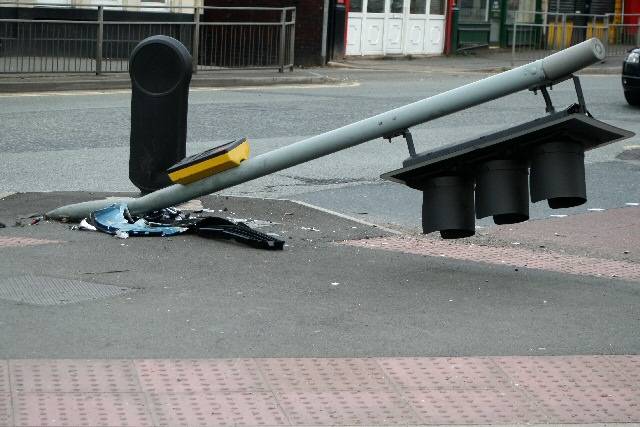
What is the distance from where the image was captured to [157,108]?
9070 mm

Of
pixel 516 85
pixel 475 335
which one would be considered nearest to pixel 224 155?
pixel 516 85

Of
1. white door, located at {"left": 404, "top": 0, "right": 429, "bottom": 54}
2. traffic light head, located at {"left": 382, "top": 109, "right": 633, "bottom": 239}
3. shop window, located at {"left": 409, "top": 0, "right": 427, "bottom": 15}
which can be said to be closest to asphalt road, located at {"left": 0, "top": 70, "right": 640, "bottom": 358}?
traffic light head, located at {"left": 382, "top": 109, "right": 633, "bottom": 239}

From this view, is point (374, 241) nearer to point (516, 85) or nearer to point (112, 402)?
point (516, 85)

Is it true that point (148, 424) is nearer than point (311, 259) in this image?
Yes

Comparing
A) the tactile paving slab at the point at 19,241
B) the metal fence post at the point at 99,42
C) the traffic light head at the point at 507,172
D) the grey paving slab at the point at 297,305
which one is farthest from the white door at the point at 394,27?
the traffic light head at the point at 507,172

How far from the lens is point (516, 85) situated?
24.3 feet

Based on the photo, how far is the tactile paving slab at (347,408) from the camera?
504cm

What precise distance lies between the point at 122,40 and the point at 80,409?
18.4 m

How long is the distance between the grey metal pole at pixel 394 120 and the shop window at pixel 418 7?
24.6 m

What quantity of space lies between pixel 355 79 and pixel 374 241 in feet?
55.1

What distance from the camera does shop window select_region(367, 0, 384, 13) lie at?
102ft

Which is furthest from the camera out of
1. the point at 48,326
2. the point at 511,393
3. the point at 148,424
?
the point at 48,326

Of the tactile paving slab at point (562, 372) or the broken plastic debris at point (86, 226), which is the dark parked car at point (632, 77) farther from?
the tactile paving slab at point (562, 372)

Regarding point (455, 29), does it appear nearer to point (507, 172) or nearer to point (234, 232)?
point (234, 232)
